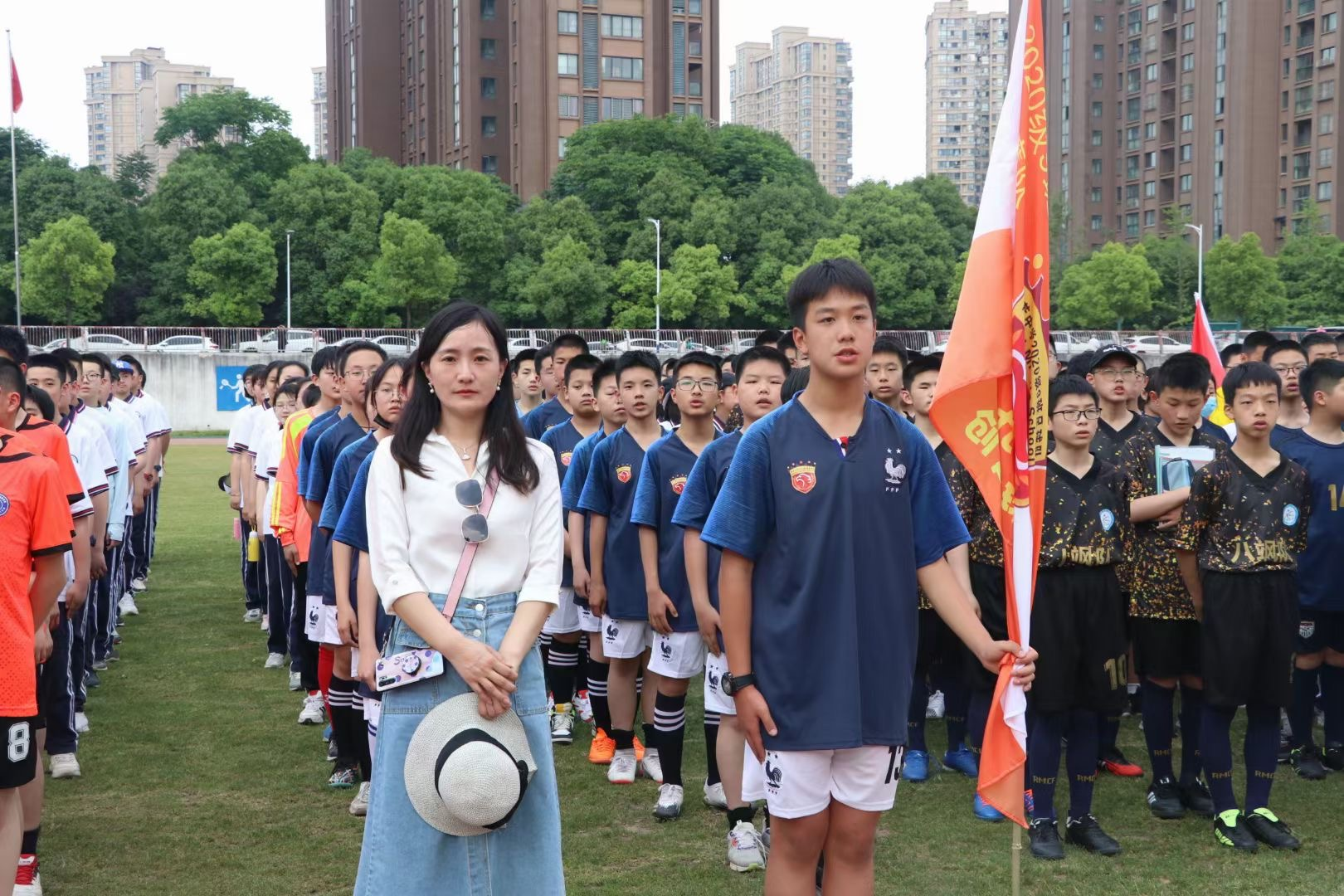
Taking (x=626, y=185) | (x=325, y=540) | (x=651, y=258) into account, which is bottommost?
(x=325, y=540)

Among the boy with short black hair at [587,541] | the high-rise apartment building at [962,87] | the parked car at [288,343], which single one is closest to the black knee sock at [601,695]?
the boy with short black hair at [587,541]

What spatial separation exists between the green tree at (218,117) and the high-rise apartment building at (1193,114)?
135 ft

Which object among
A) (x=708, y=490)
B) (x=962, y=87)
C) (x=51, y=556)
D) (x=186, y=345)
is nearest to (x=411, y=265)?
(x=186, y=345)

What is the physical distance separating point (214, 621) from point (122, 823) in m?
5.54

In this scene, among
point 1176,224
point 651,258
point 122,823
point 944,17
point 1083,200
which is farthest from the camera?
point 944,17

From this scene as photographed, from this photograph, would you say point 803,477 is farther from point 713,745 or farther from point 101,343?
point 101,343

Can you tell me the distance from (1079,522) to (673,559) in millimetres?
1769

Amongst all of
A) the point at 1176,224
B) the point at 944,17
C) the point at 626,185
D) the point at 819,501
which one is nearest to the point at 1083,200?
the point at 1176,224

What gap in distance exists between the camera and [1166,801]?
5.91 metres

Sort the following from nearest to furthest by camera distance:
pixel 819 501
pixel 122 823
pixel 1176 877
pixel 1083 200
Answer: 1. pixel 819 501
2. pixel 1176 877
3. pixel 122 823
4. pixel 1083 200

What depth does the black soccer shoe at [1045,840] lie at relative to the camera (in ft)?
17.5

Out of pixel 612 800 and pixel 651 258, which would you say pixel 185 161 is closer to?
pixel 651 258

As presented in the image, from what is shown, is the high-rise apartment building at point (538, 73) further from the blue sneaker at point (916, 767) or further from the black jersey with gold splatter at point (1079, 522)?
the black jersey with gold splatter at point (1079, 522)

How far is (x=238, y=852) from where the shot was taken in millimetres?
5535
